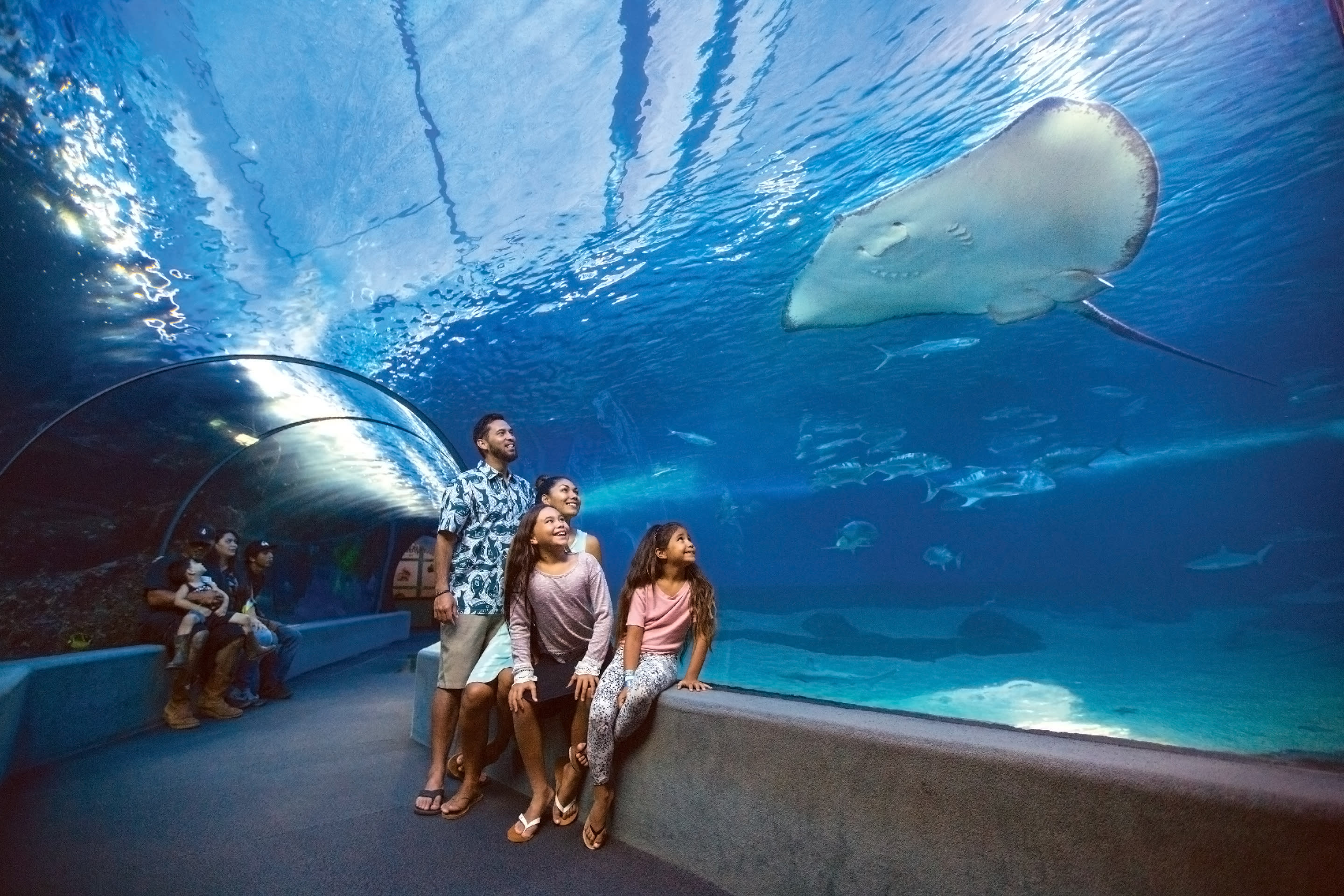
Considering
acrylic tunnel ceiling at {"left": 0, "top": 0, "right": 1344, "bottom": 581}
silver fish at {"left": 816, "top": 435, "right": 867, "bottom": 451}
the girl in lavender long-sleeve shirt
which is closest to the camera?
the girl in lavender long-sleeve shirt

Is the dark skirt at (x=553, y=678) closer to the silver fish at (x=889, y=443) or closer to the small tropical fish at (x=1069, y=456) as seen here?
the silver fish at (x=889, y=443)

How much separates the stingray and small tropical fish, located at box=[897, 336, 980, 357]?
4.97 meters

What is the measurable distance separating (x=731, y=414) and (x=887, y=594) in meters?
26.9

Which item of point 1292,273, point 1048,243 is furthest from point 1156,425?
point 1048,243

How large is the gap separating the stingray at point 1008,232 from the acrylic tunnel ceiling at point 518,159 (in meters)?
0.27

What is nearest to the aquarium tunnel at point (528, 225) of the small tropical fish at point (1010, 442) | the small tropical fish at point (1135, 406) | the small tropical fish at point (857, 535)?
the small tropical fish at point (857, 535)

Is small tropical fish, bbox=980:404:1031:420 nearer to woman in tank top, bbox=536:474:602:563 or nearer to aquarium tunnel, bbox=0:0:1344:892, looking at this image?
aquarium tunnel, bbox=0:0:1344:892

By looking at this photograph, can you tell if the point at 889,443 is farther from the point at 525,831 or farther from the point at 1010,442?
the point at 525,831

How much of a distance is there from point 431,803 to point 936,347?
13.8 metres

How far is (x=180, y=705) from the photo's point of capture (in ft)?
14.1

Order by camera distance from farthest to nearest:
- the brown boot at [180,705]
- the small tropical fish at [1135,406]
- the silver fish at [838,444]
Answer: the silver fish at [838,444] → the small tropical fish at [1135,406] → the brown boot at [180,705]

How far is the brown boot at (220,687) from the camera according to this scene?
4.48m

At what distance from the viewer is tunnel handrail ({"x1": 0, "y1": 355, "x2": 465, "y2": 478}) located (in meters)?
3.82

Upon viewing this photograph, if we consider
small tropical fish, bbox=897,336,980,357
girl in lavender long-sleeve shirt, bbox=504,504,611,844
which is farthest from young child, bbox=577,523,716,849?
small tropical fish, bbox=897,336,980,357
